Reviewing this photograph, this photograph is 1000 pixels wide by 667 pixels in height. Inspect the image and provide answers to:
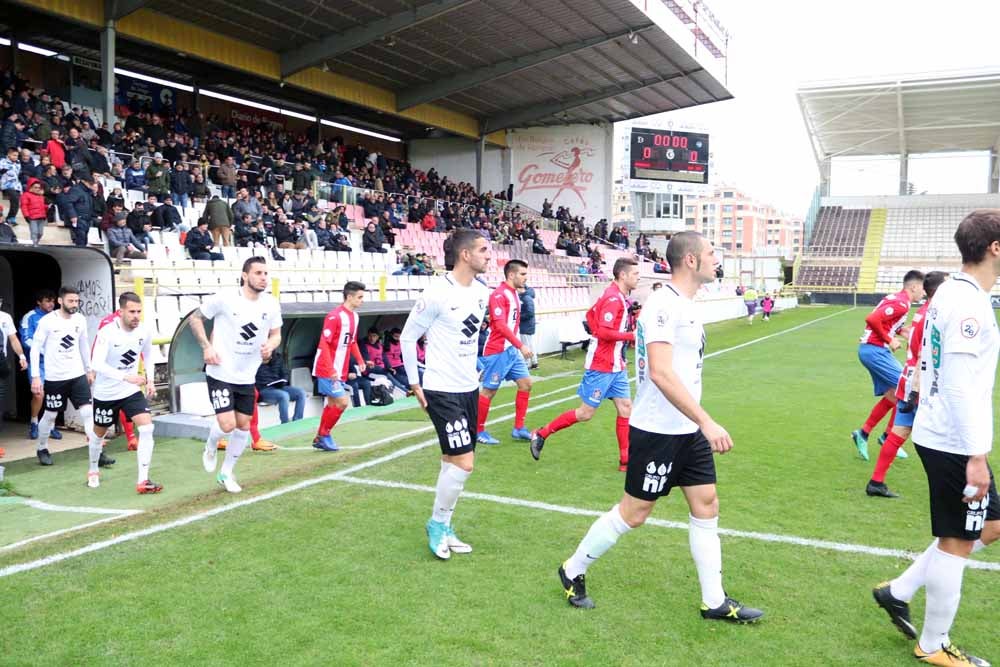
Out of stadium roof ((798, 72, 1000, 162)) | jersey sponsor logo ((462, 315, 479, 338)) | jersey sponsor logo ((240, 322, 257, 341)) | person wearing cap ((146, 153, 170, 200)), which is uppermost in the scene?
stadium roof ((798, 72, 1000, 162))

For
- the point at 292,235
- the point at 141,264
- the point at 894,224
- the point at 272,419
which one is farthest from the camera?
the point at 894,224

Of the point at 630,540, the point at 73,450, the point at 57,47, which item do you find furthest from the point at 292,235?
the point at 630,540

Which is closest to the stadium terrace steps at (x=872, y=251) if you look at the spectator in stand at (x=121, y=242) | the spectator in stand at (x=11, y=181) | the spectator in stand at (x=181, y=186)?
the spectator in stand at (x=181, y=186)

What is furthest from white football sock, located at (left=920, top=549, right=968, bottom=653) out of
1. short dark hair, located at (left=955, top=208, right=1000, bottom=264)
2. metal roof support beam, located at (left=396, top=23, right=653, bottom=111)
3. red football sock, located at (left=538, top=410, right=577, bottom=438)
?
metal roof support beam, located at (left=396, top=23, right=653, bottom=111)

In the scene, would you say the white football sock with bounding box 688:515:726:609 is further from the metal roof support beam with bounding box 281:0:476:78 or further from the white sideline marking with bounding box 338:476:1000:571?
the metal roof support beam with bounding box 281:0:476:78

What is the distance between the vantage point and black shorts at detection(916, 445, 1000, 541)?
333 centimetres

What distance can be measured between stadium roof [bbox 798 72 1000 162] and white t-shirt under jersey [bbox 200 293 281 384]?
2073 inches

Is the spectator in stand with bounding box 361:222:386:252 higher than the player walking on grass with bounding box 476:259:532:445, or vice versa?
the spectator in stand with bounding box 361:222:386:252

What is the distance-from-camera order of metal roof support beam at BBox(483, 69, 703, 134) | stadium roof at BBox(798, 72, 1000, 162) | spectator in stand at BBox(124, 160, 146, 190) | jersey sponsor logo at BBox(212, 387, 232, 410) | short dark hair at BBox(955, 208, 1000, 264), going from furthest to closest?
stadium roof at BBox(798, 72, 1000, 162), metal roof support beam at BBox(483, 69, 703, 134), spectator in stand at BBox(124, 160, 146, 190), jersey sponsor logo at BBox(212, 387, 232, 410), short dark hair at BBox(955, 208, 1000, 264)

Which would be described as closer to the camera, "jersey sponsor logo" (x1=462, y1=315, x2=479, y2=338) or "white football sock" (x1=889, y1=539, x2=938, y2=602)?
"white football sock" (x1=889, y1=539, x2=938, y2=602)

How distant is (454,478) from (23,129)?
619 inches

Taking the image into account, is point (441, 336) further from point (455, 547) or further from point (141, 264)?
point (141, 264)

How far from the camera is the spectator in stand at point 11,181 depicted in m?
12.8

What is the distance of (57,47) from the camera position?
968 inches
